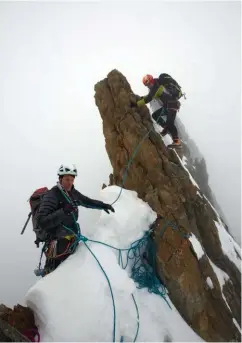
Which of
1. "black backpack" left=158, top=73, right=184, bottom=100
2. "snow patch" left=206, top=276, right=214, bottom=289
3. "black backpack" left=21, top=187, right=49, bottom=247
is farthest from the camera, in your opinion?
"black backpack" left=158, top=73, right=184, bottom=100

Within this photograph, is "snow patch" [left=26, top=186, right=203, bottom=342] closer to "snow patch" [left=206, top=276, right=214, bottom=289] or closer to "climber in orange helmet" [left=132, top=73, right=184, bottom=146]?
"snow patch" [left=206, top=276, right=214, bottom=289]

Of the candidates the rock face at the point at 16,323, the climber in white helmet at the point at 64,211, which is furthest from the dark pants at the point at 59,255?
the rock face at the point at 16,323

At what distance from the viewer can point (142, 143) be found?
7.08 m

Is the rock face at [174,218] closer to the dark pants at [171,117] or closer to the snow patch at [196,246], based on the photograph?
the snow patch at [196,246]

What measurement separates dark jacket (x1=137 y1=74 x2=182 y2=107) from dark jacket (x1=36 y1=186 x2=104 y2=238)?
14.6 feet

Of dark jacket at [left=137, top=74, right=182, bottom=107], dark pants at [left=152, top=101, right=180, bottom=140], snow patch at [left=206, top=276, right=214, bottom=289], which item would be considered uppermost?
dark jacket at [left=137, top=74, right=182, bottom=107]

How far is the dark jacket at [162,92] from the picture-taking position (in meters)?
7.88

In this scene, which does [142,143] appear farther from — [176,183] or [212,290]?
[212,290]

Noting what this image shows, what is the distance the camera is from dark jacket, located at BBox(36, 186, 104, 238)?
393 centimetres

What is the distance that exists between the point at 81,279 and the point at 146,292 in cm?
185

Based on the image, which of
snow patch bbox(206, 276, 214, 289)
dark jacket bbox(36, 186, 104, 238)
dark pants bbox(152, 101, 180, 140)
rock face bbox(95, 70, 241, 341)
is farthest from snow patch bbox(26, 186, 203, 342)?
dark pants bbox(152, 101, 180, 140)

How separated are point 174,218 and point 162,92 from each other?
4.23 meters

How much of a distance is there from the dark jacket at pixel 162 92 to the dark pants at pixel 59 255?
5258mm

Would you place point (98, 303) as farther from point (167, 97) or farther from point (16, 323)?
point (167, 97)
